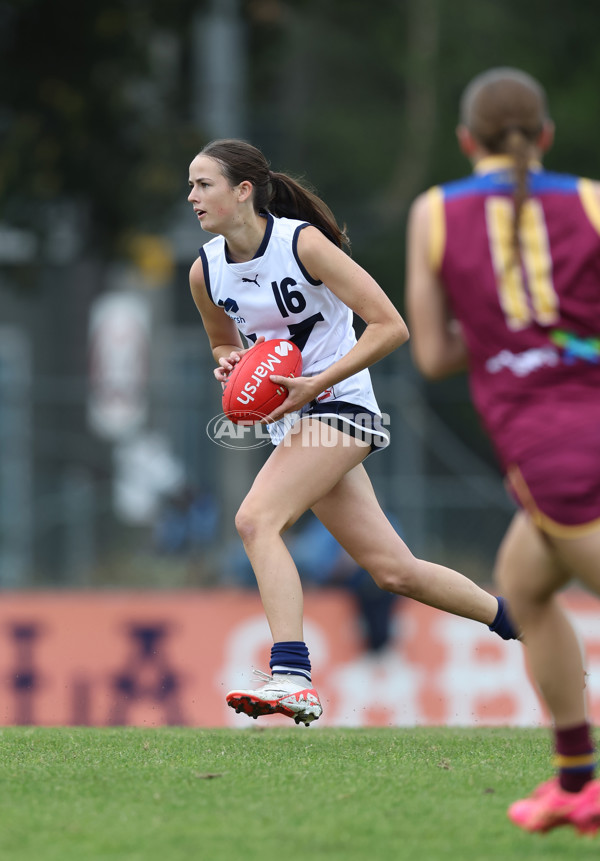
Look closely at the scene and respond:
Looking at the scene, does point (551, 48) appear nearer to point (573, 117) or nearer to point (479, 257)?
point (573, 117)

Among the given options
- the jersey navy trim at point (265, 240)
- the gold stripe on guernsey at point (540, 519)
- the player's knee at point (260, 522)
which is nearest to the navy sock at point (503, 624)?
the player's knee at point (260, 522)

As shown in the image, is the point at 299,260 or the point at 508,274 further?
the point at 299,260

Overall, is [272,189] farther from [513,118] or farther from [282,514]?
[513,118]

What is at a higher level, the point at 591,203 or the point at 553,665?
the point at 591,203

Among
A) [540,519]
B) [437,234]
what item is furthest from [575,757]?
[437,234]

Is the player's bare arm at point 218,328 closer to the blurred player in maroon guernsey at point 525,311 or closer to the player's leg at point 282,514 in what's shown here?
the player's leg at point 282,514

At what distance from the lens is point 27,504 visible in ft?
A: 49.9

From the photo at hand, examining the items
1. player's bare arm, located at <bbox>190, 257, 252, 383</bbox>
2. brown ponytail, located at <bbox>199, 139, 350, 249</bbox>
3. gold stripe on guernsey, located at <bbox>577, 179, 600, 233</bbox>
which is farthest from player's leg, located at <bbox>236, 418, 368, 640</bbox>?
gold stripe on guernsey, located at <bbox>577, 179, 600, 233</bbox>

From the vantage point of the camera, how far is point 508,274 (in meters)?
3.54

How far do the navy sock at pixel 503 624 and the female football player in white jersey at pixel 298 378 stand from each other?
96 millimetres

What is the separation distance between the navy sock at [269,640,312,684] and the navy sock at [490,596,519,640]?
3.23 feet

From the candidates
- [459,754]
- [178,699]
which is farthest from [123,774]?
[178,699]

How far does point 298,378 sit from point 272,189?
875 millimetres

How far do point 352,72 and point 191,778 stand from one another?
2049 centimetres
